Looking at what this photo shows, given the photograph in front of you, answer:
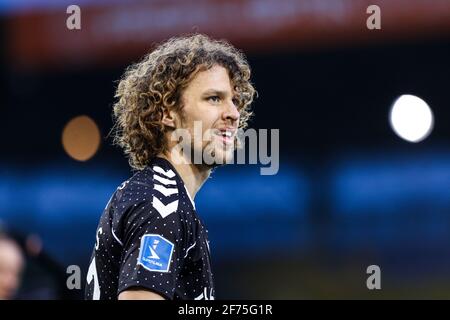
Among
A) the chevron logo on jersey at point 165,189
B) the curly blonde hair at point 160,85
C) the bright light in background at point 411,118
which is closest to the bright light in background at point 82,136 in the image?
the bright light in background at point 411,118

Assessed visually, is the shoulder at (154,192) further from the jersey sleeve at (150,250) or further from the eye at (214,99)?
the eye at (214,99)

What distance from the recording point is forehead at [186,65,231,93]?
441cm

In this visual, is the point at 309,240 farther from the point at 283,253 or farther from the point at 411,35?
the point at 411,35

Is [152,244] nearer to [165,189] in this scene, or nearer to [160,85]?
[165,189]

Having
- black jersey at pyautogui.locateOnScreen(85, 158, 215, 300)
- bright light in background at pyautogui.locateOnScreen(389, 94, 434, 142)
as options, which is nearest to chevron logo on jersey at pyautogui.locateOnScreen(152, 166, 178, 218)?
black jersey at pyautogui.locateOnScreen(85, 158, 215, 300)

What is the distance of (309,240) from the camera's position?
1197cm

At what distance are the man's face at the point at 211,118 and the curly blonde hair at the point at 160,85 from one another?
0.24ft

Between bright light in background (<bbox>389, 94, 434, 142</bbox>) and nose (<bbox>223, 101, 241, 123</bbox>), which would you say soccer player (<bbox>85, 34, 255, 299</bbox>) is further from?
bright light in background (<bbox>389, 94, 434, 142</bbox>)

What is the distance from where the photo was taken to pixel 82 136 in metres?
12.8

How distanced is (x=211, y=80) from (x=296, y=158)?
7.98 m

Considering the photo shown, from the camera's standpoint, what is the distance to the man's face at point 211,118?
428 cm
